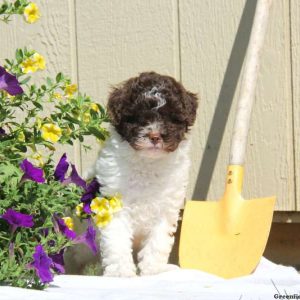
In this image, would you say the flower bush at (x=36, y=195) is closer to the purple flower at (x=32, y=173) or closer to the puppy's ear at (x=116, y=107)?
the purple flower at (x=32, y=173)

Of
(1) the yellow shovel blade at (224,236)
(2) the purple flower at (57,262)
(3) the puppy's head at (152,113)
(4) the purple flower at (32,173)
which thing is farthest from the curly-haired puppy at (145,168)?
(4) the purple flower at (32,173)

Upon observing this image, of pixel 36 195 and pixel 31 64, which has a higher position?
pixel 31 64

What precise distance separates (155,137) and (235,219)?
633 millimetres

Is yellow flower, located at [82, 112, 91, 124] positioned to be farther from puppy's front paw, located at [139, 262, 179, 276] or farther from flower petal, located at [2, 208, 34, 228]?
puppy's front paw, located at [139, 262, 179, 276]

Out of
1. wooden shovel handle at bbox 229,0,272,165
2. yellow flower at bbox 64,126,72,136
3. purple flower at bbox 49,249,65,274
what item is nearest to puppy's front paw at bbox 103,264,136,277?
purple flower at bbox 49,249,65,274

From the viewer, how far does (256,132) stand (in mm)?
3832

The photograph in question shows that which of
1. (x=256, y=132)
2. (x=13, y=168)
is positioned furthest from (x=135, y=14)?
(x=13, y=168)

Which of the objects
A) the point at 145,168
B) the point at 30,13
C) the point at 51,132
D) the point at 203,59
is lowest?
the point at 145,168

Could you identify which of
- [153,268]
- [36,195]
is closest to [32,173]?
[36,195]

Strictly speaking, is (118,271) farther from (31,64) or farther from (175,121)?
(31,64)

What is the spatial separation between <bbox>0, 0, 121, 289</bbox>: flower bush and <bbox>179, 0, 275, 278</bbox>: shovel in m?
0.51

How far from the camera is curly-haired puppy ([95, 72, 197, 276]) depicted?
126 inches

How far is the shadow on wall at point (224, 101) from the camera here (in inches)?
152

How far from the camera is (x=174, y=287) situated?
279 centimetres
